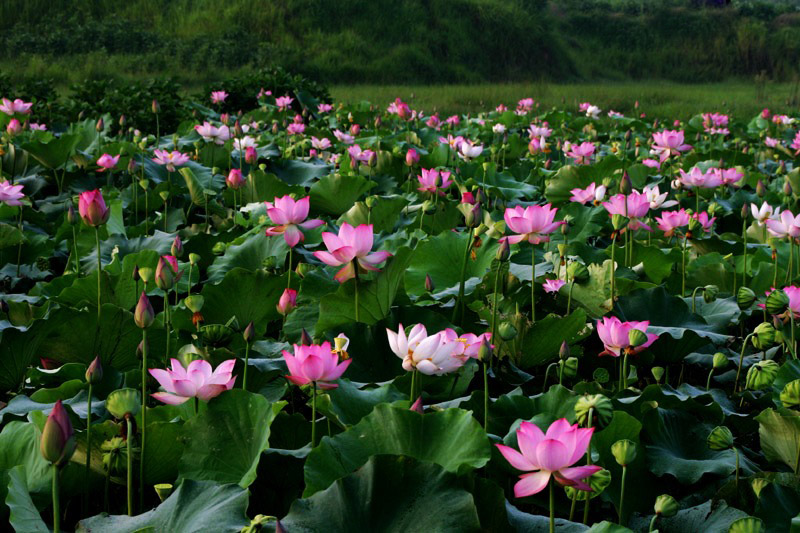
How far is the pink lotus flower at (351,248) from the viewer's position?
1.22 m

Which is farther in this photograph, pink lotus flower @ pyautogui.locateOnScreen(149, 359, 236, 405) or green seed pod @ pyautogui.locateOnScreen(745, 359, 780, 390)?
green seed pod @ pyautogui.locateOnScreen(745, 359, 780, 390)

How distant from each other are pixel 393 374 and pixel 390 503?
1.67 feet

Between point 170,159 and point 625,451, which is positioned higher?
point 625,451

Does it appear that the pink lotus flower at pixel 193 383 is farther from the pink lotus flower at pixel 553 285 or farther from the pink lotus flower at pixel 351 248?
the pink lotus flower at pixel 553 285

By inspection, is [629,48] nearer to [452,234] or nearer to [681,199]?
[681,199]

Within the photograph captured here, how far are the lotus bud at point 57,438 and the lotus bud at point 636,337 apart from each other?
2.50ft

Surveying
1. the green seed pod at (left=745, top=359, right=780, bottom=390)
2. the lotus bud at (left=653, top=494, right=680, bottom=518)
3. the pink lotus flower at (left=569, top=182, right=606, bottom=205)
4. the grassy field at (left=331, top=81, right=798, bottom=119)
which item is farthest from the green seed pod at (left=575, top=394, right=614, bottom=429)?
the grassy field at (left=331, top=81, right=798, bottom=119)

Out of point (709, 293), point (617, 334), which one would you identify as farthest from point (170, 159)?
point (617, 334)

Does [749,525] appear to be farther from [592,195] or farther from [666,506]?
[592,195]

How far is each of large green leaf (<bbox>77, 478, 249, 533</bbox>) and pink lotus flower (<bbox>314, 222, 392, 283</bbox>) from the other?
470mm

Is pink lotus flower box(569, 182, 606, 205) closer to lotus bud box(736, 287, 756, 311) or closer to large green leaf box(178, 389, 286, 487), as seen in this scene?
lotus bud box(736, 287, 756, 311)

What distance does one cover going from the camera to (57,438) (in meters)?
0.74

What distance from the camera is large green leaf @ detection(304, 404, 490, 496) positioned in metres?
0.89

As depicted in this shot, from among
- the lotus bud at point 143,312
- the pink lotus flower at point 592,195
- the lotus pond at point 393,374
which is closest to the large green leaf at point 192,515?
the lotus pond at point 393,374
